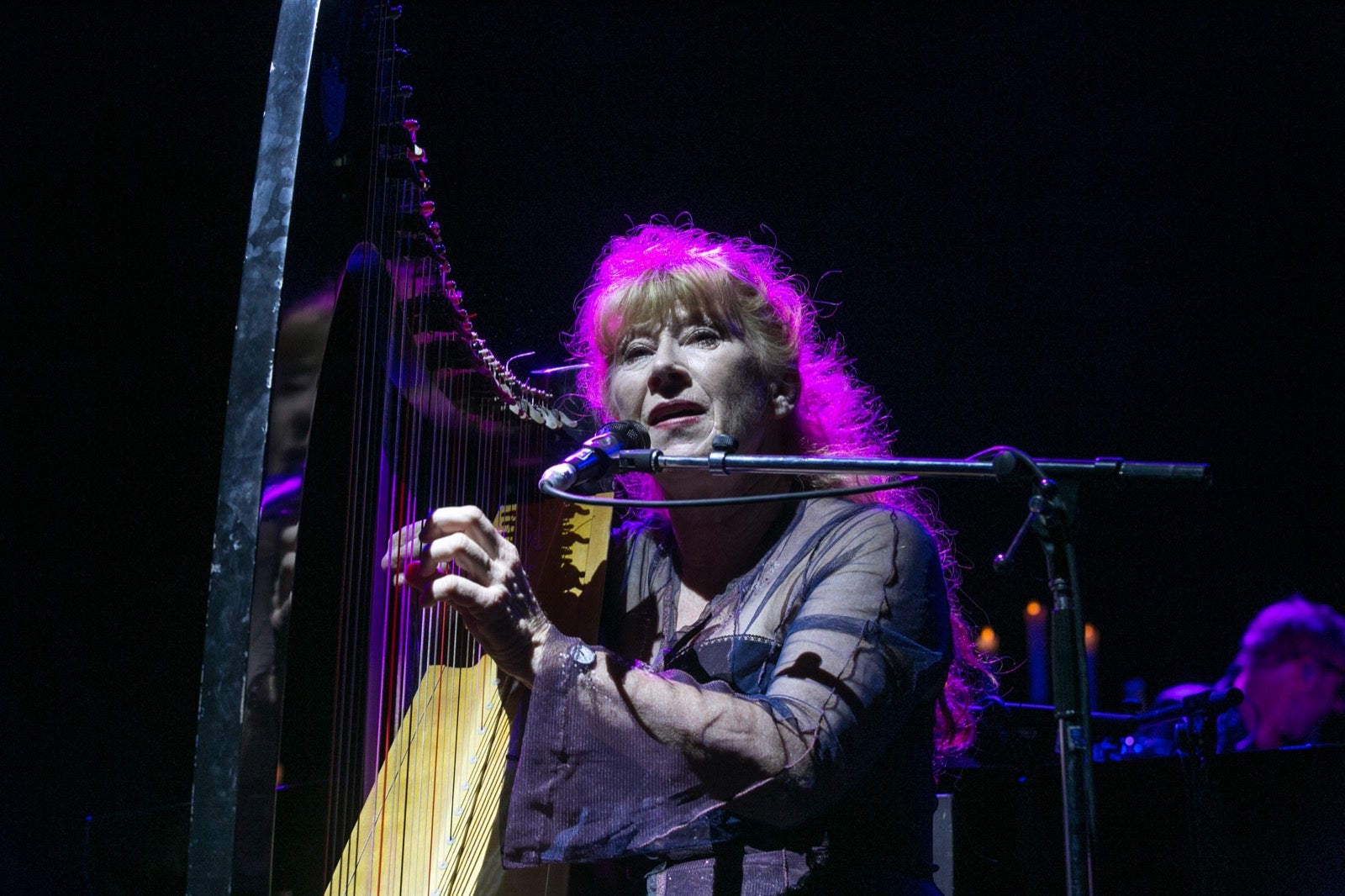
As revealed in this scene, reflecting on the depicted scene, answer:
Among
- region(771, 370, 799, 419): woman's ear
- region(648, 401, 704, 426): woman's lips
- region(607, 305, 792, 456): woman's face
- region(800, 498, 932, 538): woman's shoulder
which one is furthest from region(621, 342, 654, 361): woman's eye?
region(800, 498, 932, 538): woman's shoulder

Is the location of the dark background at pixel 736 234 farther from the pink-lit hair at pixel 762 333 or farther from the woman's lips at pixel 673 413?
the woman's lips at pixel 673 413

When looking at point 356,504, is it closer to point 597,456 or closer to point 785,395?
point 597,456

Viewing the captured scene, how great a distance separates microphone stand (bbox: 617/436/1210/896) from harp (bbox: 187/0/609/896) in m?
0.52

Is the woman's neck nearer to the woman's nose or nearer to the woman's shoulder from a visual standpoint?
the woman's shoulder

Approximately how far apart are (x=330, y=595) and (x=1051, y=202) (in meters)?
2.75

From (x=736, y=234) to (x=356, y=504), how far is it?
8.67 ft

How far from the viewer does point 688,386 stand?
1.80 meters

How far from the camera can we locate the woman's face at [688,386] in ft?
5.82

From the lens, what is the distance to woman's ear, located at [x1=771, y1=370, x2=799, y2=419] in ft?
6.45

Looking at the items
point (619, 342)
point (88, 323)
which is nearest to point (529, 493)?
point (619, 342)

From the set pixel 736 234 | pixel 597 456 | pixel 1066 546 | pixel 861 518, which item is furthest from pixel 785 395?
pixel 736 234

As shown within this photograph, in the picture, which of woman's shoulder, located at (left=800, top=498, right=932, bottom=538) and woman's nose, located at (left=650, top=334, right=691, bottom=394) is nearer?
woman's shoulder, located at (left=800, top=498, right=932, bottom=538)

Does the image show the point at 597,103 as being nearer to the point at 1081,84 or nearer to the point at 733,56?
the point at 733,56

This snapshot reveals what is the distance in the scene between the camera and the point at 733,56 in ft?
11.0
